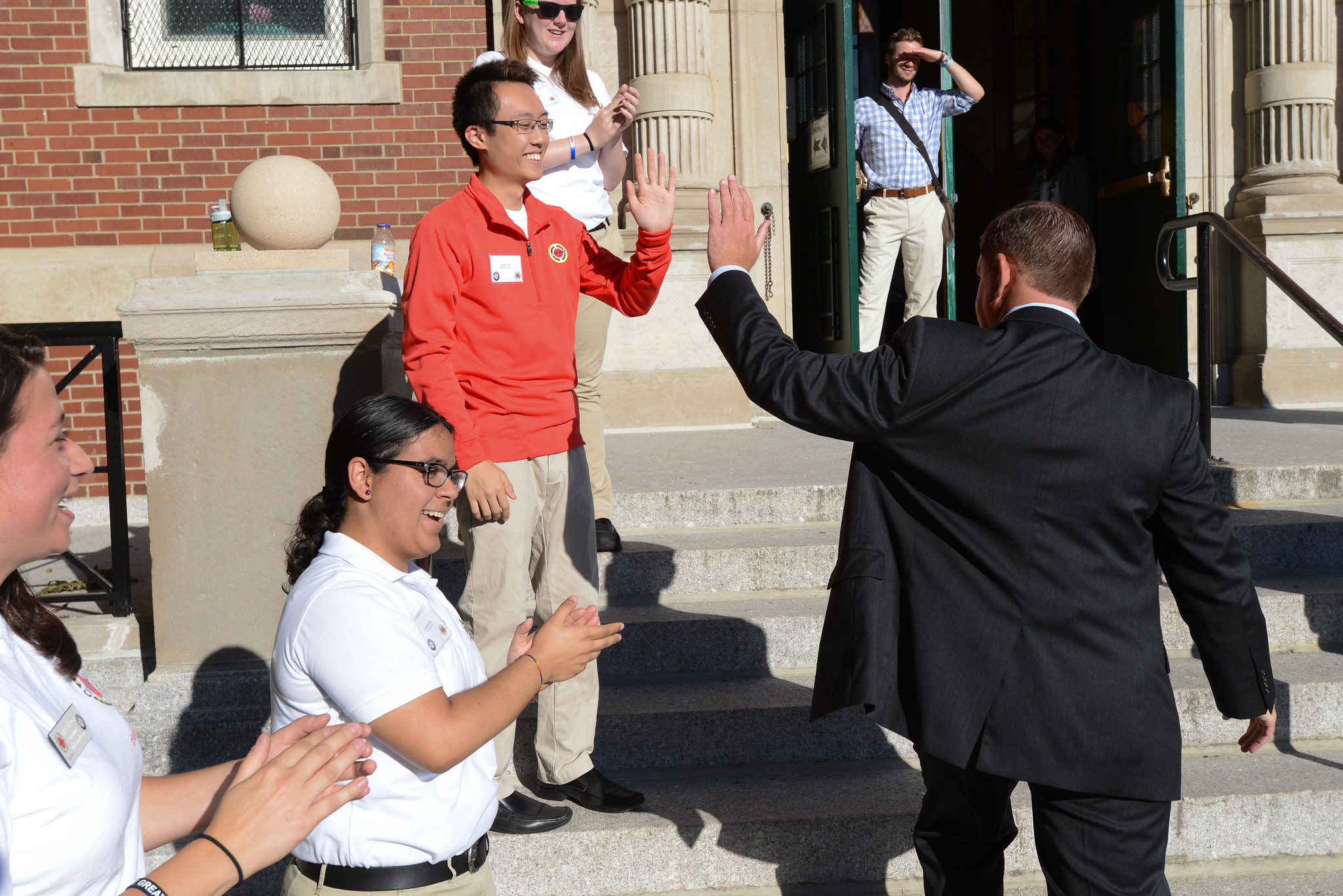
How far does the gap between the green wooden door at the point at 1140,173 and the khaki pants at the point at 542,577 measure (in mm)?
5754

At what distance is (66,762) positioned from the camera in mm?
1259

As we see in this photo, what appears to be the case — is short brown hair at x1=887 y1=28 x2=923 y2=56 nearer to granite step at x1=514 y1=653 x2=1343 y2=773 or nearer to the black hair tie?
granite step at x1=514 y1=653 x2=1343 y2=773

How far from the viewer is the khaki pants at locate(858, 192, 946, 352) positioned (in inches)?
286

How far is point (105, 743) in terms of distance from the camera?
1.38 m

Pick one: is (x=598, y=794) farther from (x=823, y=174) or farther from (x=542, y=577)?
(x=823, y=174)

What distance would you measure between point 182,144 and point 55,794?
6695 mm

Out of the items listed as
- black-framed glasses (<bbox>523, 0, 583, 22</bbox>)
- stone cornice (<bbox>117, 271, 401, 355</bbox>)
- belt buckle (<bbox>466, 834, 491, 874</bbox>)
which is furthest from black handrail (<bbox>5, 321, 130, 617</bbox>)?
belt buckle (<bbox>466, 834, 491, 874</bbox>)

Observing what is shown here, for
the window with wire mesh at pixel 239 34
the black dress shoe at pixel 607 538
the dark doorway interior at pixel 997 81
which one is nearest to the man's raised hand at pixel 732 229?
the black dress shoe at pixel 607 538

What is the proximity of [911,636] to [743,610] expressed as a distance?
1848 mm

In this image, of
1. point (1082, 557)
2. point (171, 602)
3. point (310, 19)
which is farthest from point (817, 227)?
point (1082, 557)

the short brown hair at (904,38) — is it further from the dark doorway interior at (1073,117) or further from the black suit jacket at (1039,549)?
the black suit jacket at (1039,549)

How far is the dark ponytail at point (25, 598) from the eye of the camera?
130 centimetres

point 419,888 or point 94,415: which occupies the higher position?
point 94,415

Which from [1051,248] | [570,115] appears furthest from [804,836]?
[570,115]
